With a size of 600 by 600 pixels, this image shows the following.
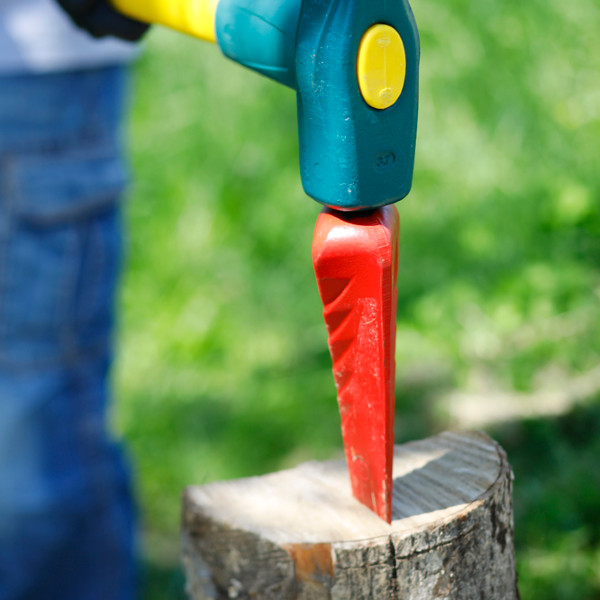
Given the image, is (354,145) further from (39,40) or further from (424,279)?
(424,279)

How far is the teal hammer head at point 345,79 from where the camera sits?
2.81ft

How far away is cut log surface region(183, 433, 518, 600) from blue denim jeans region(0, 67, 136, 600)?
0.58 metres

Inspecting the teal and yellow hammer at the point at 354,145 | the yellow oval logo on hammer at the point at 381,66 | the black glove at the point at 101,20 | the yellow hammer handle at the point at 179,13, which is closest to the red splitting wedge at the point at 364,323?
the teal and yellow hammer at the point at 354,145

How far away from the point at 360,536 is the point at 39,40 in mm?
1034

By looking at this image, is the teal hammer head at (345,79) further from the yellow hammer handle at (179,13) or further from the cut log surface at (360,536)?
the cut log surface at (360,536)

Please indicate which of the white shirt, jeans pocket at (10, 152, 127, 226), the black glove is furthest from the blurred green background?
the black glove

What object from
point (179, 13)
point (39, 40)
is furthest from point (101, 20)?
point (39, 40)

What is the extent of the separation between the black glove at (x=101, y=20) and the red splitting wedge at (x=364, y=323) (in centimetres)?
45

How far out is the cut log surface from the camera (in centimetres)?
98

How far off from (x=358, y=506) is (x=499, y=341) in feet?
4.38

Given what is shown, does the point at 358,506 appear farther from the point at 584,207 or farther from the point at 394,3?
the point at 584,207

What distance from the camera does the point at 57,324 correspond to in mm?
1593

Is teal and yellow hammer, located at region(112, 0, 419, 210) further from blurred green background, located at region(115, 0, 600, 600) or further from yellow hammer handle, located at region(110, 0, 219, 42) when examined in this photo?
blurred green background, located at region(115, 0, 600, 600)

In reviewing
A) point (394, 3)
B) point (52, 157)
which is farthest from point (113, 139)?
point (394, 3)
